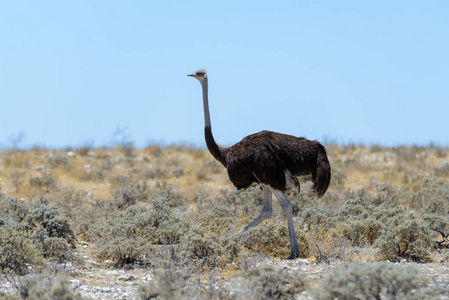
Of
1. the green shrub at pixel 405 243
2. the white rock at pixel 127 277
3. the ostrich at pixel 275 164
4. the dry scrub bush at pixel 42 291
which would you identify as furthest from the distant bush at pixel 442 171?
the dry scrub bush at pixel 42 291

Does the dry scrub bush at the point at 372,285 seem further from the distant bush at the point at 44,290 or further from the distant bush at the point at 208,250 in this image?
the distant bush at the point at 208,250

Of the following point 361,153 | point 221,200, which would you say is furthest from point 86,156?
point 361,153

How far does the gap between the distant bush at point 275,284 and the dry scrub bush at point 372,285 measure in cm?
47

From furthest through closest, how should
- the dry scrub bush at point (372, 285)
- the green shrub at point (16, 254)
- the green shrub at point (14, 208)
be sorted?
1. the green shrub at point (14, 208)
2. the green shrub at point (16, 254)
3. the dry scrub bush at point (372, 285)

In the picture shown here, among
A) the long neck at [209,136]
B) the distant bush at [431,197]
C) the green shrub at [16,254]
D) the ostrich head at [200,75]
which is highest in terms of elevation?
the ostrich head at [200,75]

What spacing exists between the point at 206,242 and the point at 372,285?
244 centimetres

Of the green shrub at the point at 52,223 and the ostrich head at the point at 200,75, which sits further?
the ostrich head at the point at 200,75

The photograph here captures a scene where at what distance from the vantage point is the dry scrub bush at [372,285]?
4402 mm

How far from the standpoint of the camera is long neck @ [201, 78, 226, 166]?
7761mm

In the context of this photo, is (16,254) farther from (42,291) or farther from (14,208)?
(14,208)

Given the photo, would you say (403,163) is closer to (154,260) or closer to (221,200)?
(221,200)

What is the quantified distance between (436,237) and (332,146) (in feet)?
44.3

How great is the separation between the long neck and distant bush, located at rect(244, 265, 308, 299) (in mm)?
2840

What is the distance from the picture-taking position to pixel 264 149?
7254 mm
